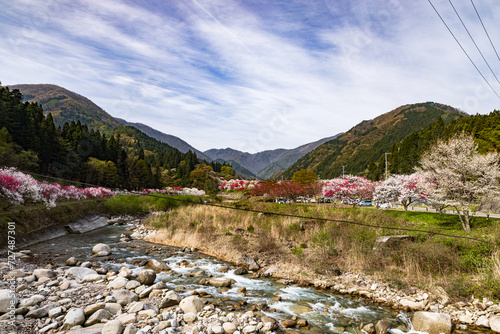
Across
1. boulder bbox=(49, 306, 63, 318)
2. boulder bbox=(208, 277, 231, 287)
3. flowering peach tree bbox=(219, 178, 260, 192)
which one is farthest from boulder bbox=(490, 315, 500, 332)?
flowering peach tree bbox=(219, 178, 260, 192)

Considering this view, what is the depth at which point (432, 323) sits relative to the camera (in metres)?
7.24

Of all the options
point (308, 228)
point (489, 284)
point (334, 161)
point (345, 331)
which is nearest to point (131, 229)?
point (308, 228)

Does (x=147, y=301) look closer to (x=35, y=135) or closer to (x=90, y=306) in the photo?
(x=90, y=306)

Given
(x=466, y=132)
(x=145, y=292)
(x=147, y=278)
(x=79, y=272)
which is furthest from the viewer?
(x=466, y=132)

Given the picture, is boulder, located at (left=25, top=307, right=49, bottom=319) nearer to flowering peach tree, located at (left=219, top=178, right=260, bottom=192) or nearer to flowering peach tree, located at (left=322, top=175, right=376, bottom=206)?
flowering peach tree, located at (left=322, top=175, right=376, bottom=206)

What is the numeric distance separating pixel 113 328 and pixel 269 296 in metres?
5.26

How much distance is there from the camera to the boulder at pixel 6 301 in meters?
6.68

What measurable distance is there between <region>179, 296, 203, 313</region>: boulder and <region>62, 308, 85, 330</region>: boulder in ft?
8.60

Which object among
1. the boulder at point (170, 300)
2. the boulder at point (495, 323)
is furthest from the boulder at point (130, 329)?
the boulder at point (495, 323)

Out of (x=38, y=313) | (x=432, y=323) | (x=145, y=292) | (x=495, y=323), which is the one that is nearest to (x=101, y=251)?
(x=145, y=292)

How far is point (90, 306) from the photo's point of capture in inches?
285

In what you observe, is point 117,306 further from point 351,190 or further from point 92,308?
point 351,190

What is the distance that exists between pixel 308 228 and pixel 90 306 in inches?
487

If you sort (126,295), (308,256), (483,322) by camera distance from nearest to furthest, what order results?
(483,322) < (126,295) < (308,256)
